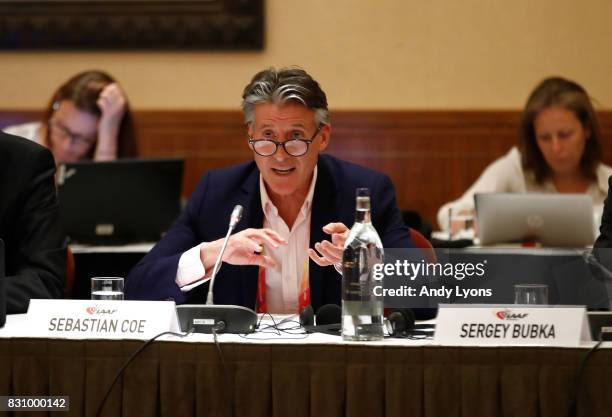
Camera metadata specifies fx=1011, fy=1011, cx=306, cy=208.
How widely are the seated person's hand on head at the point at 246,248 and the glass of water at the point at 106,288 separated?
0.33 m

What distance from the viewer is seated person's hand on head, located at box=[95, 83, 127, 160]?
553 centimetres

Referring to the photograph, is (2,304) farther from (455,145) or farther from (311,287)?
(455,145)

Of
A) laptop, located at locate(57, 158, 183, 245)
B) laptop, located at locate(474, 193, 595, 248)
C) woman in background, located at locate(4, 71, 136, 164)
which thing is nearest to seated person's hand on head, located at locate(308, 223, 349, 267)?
laptop, located at locate(474, 193, 595, 248)

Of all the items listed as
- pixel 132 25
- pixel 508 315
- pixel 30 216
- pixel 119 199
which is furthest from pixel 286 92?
pixel 132 25

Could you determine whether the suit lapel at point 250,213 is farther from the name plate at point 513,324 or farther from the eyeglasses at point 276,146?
the name plate at point 513,324

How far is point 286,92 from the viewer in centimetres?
290

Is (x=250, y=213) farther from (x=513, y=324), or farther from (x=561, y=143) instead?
(x=561, y=143)

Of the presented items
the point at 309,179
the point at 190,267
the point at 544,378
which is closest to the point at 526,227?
the point at 309,179

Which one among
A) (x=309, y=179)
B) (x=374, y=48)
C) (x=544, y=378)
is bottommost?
(x=544, y=378)

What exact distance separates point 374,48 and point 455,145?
792mm

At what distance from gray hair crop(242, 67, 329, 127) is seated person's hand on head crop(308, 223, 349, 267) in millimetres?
450

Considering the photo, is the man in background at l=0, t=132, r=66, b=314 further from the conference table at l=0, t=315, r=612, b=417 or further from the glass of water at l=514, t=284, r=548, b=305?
the glass of water at l=514, t=284, r=548, b=305

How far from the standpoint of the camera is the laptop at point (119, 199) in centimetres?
450

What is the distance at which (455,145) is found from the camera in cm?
634
